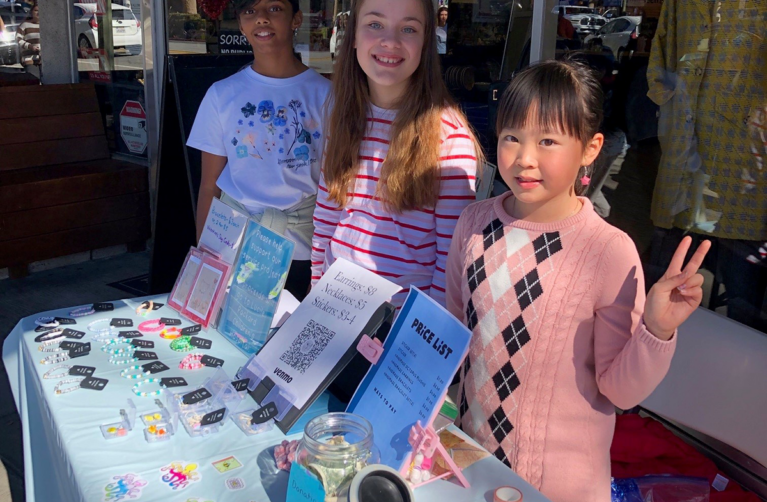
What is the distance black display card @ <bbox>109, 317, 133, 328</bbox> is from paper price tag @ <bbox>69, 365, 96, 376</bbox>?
279 mm

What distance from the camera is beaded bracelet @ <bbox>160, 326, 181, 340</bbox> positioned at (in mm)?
2037

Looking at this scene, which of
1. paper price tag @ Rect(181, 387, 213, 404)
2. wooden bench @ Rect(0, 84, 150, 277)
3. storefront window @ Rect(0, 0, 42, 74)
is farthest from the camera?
storefront window @ Rect(0, 0, 42, 74)

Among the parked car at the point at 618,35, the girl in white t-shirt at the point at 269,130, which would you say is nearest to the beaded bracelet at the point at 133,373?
the girl in white t-shirt at the point at 269,130

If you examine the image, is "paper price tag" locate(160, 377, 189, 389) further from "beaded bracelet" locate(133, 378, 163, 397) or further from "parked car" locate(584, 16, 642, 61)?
"parked car" locate(584, 16, 642, 61)

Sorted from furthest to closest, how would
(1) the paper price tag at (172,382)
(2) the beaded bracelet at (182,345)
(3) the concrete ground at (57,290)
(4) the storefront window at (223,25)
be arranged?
(4) the storefront window at (223,25), (3) the concrete ground at (57,290), (2) the beaded bracelet at (182,345), (1) the paper price tag at (172,382)

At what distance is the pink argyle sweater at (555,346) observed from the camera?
1364 millimetres

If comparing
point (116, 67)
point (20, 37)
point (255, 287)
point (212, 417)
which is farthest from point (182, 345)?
point (20, 37)

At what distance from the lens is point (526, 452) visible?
1.45m

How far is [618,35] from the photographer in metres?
2.99

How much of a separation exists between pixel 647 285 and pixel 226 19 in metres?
3.04

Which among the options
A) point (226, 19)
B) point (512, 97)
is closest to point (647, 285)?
point (512, 97)

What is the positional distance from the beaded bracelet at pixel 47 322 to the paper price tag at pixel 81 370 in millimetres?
318

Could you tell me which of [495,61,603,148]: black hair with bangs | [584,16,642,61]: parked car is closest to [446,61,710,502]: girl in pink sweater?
[495,61,603,148]: black hair with bangs

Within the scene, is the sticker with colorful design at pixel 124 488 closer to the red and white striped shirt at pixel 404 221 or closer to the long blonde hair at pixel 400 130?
the red and white striped shirt at pixel 404 221
